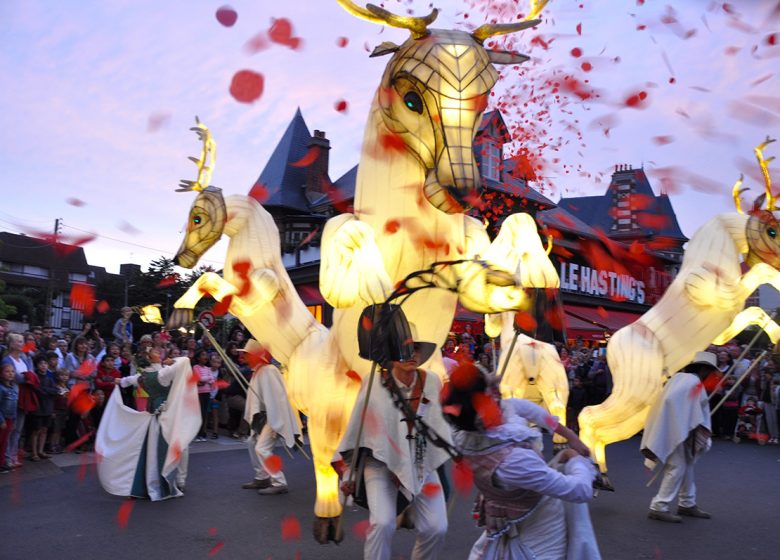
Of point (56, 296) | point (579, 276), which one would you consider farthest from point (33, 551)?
point (579, 276)

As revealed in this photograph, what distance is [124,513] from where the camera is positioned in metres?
6.50

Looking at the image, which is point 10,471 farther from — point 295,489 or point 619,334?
point 619,334

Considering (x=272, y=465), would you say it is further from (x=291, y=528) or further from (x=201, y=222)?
(x=201, y=222)

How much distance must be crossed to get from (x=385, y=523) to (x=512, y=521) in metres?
0.80

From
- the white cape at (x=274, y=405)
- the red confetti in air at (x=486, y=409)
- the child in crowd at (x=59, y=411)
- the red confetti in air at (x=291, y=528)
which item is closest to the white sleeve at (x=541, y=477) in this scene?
the red confetti in air at (x=486, y=409)

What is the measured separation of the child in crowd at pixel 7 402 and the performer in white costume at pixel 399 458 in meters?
5.90

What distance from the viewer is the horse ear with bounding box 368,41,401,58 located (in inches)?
133

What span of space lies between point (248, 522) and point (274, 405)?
155 centimetres

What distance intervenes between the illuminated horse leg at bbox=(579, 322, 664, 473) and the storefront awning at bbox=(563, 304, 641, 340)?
41.4 feet

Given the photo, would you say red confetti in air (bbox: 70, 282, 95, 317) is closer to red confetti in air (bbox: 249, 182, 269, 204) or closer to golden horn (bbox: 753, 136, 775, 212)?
red confetti in air (bbox: 249, 182, 269, 204)

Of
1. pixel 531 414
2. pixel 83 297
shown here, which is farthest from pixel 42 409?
pixel 531 414

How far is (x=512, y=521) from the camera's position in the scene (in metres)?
2.78

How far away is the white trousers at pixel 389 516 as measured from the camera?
3.35 meters

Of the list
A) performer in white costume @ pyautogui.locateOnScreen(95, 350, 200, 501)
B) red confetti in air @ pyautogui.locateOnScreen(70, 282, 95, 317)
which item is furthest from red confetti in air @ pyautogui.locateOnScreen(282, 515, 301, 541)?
red confetti in air @ pyautogui.locateOnScreen(70, 282, 95, 317)
